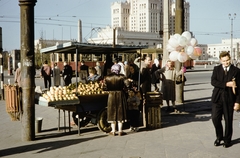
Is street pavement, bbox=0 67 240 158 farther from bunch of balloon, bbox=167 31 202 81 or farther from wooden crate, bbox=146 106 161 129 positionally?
bunch of balloon, bbox=167 31 202 81

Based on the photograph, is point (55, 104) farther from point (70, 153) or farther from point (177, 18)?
point (177, 18)

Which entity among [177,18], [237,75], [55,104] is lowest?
[55,104]

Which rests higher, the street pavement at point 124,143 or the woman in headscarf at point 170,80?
the woman in headscarf at point 170,80

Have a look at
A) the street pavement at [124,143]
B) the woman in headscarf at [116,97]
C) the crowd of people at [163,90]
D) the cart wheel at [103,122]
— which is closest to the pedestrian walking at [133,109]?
the crowd of people at [163,90]

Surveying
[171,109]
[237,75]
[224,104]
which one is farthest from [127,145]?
[171,109]

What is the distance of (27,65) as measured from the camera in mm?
7055

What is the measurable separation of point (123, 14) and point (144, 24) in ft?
40.9

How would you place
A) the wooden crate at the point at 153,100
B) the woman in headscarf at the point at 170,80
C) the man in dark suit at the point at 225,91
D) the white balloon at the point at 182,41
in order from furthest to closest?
the woman in headscarf at the point at 170,80
the white balloon at the point at 182,41
the wooden crate at the point at 153,100
the man in dark suit at the point at 225,91

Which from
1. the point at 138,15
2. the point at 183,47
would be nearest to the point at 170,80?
the point at 183,47

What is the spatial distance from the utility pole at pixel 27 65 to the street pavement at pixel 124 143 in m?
0.26

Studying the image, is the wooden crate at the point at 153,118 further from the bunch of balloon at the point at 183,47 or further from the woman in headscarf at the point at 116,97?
the bunch of balloon at the point at 183,47

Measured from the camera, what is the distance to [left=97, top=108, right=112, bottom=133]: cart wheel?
26.2ft

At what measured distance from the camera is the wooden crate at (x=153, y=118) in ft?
27.7

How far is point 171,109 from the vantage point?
11539 mm
